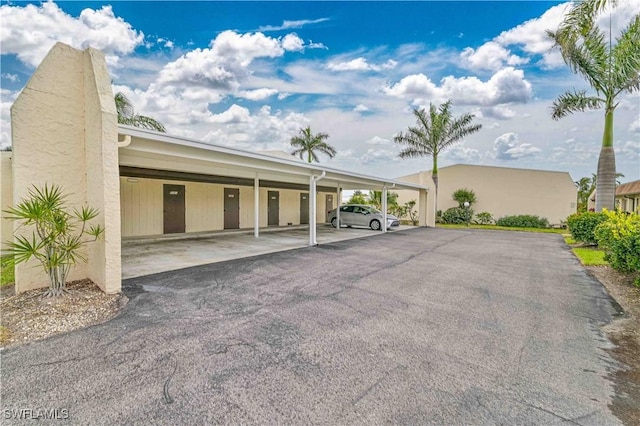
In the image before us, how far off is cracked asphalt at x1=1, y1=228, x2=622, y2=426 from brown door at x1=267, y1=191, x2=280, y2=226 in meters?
11.2

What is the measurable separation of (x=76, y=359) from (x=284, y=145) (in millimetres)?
25789

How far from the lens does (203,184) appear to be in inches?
536

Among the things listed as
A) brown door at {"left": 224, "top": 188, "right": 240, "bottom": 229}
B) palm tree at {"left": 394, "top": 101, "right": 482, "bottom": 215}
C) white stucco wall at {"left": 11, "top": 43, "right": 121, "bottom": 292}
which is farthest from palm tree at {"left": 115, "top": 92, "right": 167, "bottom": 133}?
palm tree at {"left": 394, "top": 101, "right": 482, "bottom": 215}

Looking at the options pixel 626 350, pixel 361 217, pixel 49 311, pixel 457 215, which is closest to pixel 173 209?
pixel 49 311

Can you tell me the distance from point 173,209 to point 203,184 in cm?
177

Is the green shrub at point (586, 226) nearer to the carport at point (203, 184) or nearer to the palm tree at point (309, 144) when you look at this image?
the carport at point (203, 184)

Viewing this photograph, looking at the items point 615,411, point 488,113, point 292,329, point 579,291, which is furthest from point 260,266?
point 488,113

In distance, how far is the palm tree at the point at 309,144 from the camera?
85.6 ft

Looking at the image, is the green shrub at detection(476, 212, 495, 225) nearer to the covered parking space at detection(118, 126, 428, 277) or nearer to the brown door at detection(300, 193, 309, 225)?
the covered parking space at detection(118, 126, 428, 277)

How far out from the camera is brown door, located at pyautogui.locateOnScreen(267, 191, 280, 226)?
17.0 meters

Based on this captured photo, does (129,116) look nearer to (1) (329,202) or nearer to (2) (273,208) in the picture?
(2) (273,208)

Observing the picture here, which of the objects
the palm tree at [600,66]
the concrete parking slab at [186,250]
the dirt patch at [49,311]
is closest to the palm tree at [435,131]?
the palm tree at [600,66]

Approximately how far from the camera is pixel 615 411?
93.0 inches

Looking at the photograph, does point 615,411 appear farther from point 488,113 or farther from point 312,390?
point 488,113
